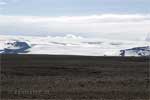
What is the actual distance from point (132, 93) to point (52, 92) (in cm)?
460

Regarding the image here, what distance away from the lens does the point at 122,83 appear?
3189 cm

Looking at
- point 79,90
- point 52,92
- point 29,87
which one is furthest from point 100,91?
point 29,87

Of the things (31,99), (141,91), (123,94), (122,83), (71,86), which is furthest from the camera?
(122,83)

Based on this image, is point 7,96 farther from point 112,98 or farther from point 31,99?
point 112,98

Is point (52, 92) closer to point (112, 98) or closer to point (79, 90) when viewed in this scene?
point (79, 90)

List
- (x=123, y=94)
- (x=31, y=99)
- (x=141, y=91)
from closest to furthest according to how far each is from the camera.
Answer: (x=31, y=99) < (x=123, y=94) < (x=141, y=91)

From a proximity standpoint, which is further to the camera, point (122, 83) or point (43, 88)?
point (122, 83)

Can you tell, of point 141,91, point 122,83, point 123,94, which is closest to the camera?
point 123,94

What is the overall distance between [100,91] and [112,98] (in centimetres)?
355

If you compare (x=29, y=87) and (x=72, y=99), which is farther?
(x=29, y=87)

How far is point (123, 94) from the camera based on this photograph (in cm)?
2483

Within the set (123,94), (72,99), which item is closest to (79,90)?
(123,94)

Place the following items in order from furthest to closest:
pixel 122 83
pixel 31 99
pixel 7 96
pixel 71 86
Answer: pixel 122 83 < pixel 71 86 < pixel 7 96 < pixel 31 99

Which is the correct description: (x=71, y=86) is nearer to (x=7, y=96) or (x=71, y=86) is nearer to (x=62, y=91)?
(x=62, y=91)
